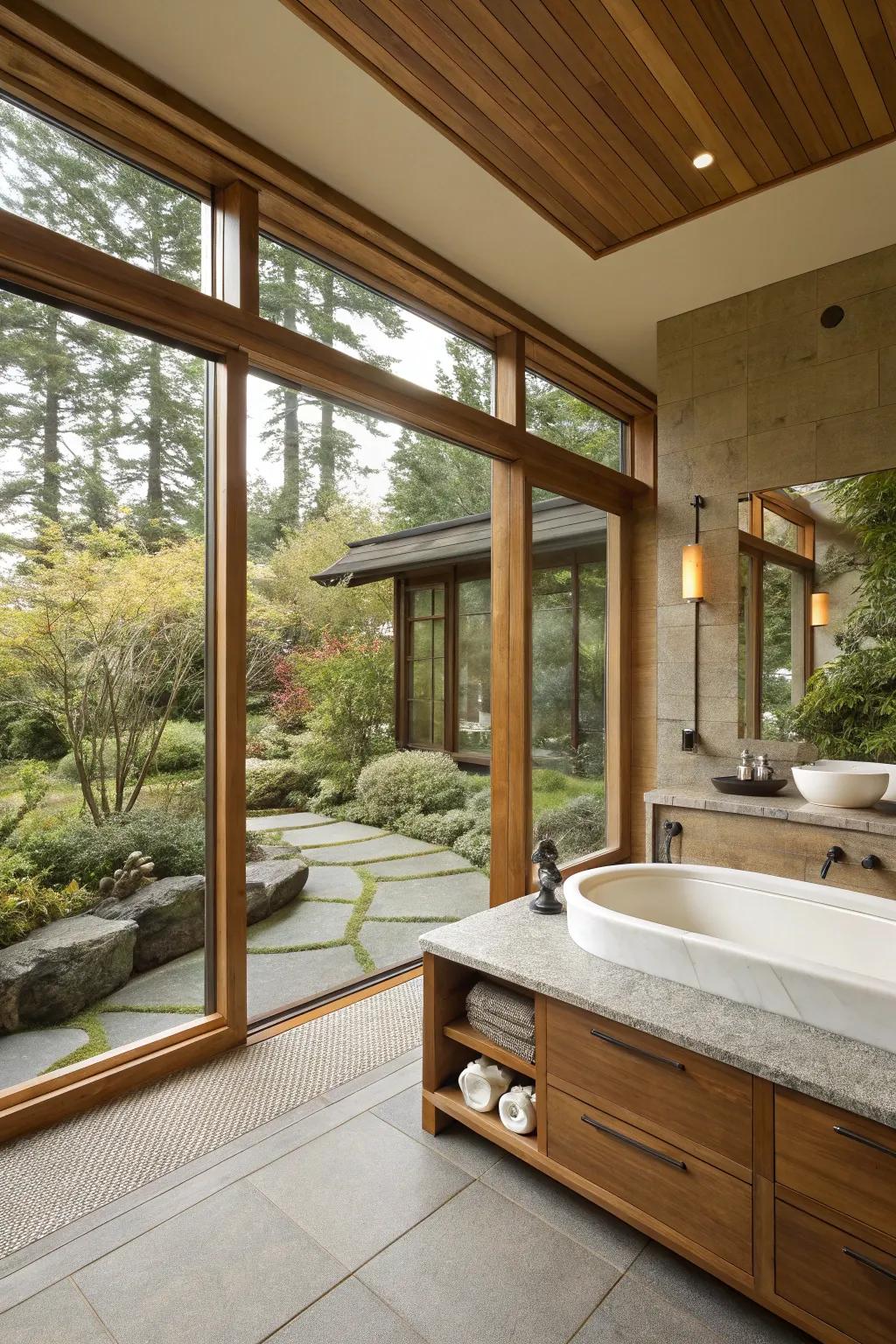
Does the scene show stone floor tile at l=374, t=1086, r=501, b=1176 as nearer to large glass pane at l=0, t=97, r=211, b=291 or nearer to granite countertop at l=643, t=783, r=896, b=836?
granite countertop at l=643, t=783, r=896, b=836

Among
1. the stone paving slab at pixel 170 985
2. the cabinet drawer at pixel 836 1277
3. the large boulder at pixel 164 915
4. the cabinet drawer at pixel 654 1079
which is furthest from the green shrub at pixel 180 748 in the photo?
the cabinet drawer at pixel 836 1277

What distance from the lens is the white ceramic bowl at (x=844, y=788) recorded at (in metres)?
2.95

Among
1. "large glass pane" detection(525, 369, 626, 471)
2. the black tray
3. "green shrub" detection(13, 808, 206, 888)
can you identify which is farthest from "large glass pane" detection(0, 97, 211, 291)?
the black tray

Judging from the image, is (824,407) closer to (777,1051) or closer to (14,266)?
(777,1051)

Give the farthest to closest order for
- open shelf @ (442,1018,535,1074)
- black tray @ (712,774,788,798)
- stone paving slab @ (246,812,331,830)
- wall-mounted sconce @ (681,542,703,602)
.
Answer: stone paving slab @ (246,812,331,830)
wall-mounted sconce @ (681,542,703,602)
black tray @ (712,774,788,798)
open shelf @ (442,1018,535,1074)

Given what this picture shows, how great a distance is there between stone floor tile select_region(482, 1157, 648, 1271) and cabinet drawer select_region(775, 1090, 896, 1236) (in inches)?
20.1

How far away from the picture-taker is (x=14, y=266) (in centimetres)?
199

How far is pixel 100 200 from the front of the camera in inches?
89.1

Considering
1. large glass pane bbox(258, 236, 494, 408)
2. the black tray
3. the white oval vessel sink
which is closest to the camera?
the white oval vessel sink

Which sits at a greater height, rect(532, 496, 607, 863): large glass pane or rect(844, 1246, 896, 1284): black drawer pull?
rect(532, 496, 607, 863): large glass pane

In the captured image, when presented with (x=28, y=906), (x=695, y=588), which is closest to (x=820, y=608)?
(x=695, y=588)

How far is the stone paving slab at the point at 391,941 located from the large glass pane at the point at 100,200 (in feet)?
9.69

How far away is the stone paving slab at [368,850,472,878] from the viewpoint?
4422 mm

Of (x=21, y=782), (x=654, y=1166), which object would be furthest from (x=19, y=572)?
(x=654, y=1166)
